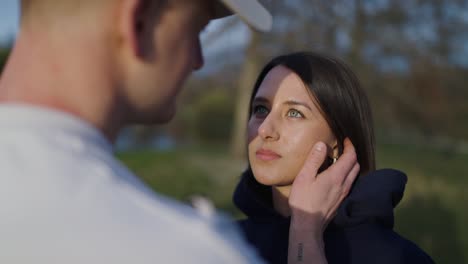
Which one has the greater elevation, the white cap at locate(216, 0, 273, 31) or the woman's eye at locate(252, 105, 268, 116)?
the white cap at locate(216, 0, 273, 31)

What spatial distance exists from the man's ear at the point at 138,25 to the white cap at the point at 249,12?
0.13 metres

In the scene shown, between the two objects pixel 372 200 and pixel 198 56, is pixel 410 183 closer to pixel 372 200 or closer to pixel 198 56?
pixel 372 200

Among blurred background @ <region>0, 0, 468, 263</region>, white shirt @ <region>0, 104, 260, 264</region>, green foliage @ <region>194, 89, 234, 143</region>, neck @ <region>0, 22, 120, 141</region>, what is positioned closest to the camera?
white shirt @ <region>0, 104, 260, 264</region>

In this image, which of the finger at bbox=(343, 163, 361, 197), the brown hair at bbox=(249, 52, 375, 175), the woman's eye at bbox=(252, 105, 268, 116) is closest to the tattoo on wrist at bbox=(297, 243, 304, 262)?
the finger at bbox=(343, 163, 361, 197)

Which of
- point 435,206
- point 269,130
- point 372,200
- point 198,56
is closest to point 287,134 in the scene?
point 269,130

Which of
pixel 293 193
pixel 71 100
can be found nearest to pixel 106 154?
pixel 71 100

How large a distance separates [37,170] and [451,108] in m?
13.7

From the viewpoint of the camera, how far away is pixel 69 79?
0.91 m

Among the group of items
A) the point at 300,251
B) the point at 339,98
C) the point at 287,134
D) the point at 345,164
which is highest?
the point at 339,98

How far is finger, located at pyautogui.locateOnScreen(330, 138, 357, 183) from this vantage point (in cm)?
215

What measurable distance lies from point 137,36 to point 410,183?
853cm

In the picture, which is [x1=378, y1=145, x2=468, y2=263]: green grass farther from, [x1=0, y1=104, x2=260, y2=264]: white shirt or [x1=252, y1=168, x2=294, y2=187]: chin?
[x1=0, y1=104, x2=260, y2=264]: white shirt

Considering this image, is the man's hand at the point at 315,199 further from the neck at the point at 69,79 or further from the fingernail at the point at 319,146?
the neck at the point at 69,79

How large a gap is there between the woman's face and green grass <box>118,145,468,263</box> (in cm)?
437
